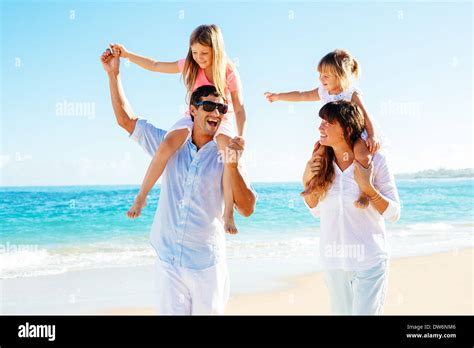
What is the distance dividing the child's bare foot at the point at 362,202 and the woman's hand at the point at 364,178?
1.1 inches

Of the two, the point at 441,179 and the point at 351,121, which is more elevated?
the point at 351,121

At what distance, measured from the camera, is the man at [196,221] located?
3.20 meters

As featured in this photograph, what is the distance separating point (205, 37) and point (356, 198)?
1794 mm

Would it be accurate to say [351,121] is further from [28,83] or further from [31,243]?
[28,83]

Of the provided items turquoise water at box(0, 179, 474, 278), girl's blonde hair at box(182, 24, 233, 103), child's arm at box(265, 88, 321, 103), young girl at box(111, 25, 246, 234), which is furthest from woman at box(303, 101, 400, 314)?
turquoise water at box(0, 179, 474, 278)

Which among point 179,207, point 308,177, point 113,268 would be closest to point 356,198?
point 308,177

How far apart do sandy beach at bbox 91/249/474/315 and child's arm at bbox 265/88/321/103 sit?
10.1 feet

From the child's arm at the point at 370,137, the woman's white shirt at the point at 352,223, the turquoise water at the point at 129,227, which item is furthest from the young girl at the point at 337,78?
the turquoise water at the point at 129,227

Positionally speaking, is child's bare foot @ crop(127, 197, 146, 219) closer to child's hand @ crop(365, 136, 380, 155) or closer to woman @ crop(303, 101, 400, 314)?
woman @ crop(303, 101, 400, 314)

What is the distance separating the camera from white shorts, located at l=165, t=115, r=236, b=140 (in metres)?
3.69

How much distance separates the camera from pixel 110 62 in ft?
12.3

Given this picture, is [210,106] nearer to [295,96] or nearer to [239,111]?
[239,111]

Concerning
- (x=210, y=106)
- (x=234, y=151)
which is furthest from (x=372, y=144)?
(x=210, y=106)

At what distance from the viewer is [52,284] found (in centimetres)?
895
